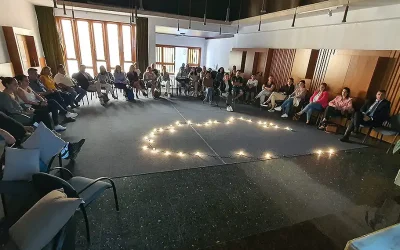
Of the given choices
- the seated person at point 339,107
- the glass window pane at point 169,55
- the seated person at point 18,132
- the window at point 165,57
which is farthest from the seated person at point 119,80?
the glass window pane at point 169,55

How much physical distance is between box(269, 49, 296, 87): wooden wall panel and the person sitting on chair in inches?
105

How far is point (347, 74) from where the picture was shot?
4820 mm

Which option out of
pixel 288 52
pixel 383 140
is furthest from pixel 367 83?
pixel 288 52

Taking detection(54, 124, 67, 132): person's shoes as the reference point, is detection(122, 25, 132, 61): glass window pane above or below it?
above

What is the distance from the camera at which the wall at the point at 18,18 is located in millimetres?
4422

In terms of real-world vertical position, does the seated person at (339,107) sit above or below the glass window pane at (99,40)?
below

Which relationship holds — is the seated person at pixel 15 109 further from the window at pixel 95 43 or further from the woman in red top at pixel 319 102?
the woman in red top at pixel 319 102

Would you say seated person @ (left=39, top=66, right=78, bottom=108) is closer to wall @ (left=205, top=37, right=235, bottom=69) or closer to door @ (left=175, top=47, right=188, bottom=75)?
wall @ (left=205, top=37, right=235, bottom=69)

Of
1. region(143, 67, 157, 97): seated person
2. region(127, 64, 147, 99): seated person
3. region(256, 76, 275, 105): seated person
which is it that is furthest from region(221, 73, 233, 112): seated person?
region(127, 64, 147, 99): seated person

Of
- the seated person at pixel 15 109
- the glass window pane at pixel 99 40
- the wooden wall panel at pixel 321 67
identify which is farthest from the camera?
the glass window pane at pixel 99 40

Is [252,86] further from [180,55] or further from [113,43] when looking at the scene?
[180,55]

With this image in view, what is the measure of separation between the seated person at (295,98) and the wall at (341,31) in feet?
3.77

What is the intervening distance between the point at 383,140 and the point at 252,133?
2682 mm

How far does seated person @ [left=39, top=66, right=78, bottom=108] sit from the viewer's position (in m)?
4.46
